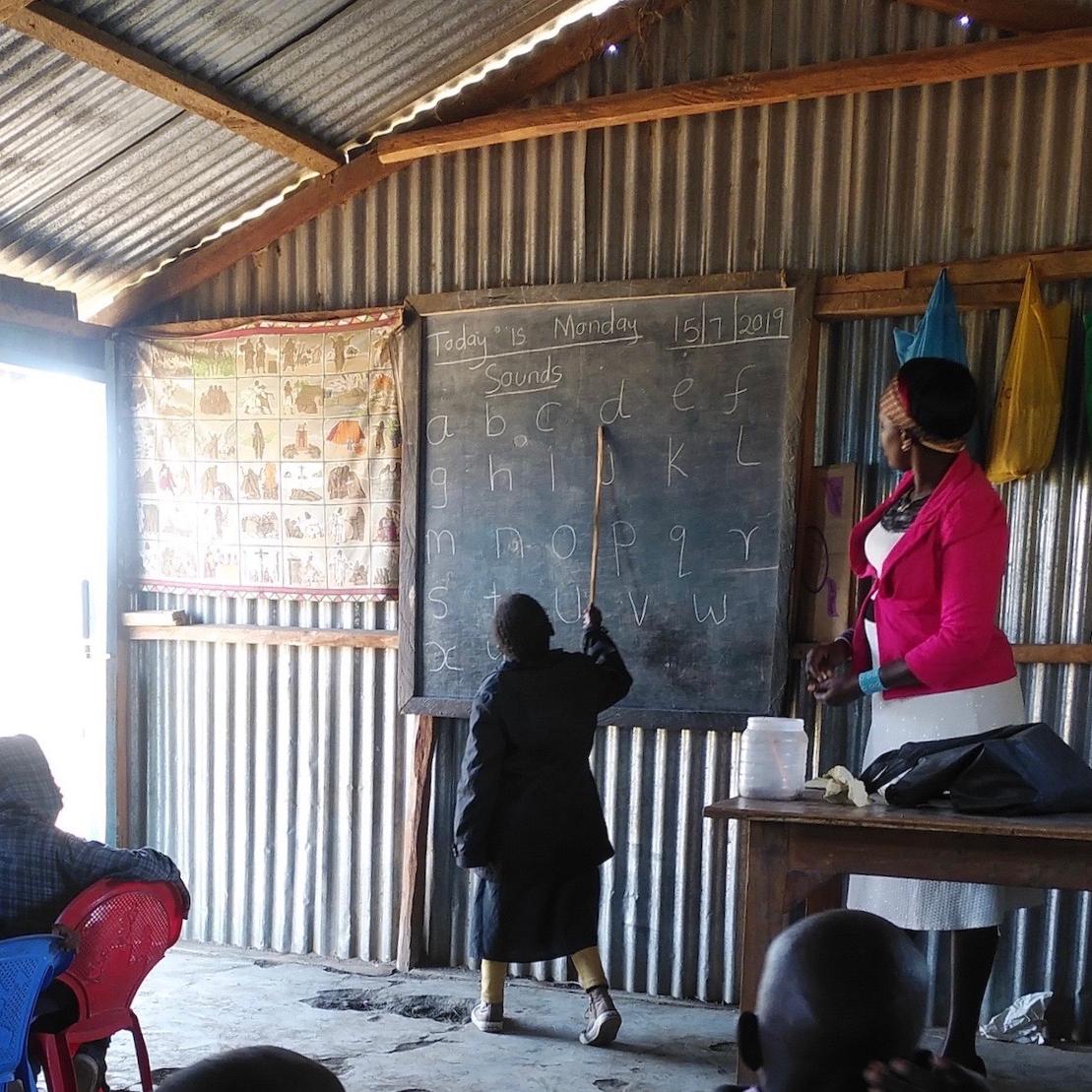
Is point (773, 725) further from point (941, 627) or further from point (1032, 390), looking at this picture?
point (1032, 390)

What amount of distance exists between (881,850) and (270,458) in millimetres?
3715

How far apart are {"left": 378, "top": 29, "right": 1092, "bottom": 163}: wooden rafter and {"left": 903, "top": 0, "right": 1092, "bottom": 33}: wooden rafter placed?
113 mm

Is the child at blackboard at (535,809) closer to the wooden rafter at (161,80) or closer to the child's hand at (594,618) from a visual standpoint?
the child's hand at (594,618)

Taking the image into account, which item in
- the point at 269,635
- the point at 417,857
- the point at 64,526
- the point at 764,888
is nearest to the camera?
the point at 764,888

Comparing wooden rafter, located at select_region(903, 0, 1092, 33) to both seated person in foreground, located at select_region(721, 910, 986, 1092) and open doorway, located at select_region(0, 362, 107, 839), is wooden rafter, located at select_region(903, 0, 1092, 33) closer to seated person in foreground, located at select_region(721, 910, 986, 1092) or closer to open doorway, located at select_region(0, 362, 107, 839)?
seated person in foreground, located at select_region(721, 910, 986, 1092)

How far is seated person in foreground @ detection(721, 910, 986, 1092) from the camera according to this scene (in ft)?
5.16

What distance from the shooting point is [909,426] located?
138 inches

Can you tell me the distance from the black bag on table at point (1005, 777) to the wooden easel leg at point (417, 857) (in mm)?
2795

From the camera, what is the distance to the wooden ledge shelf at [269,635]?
5.54 meters

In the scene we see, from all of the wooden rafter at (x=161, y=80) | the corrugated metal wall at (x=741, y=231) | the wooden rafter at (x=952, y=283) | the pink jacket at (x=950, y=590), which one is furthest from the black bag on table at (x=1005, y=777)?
the wooden rafter at (x=161, y=80)

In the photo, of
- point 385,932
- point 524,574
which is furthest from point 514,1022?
point 524,574

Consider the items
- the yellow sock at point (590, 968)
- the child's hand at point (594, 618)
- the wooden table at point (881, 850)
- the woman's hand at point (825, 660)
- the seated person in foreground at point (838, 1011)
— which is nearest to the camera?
the seated person in foreground at point (838, 1011)

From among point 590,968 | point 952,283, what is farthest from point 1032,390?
point 590,968

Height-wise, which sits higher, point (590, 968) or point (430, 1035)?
point (590, 968)
